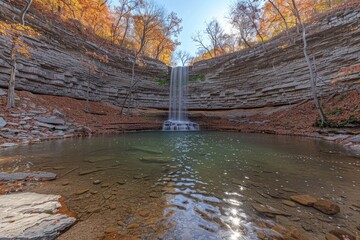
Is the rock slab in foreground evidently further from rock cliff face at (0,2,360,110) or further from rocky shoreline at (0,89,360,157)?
rock cliff face at (0,2,360,110)

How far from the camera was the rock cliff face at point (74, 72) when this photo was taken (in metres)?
11.0

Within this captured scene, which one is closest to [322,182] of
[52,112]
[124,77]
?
[52,112]

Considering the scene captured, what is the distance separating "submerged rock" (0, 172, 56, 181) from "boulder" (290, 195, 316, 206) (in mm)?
4224

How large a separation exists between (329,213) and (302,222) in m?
0.49

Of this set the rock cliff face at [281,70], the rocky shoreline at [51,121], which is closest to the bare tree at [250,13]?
the rock cliff face at [281,70]

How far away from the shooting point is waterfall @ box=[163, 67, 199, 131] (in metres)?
17.1

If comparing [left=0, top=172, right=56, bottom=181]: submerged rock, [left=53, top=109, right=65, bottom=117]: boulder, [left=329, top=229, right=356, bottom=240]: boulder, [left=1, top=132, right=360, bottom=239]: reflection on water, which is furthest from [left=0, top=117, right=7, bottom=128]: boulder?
[left=329, top=229, right=356, bottom=240]: boulder

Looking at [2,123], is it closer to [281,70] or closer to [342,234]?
[342,234]

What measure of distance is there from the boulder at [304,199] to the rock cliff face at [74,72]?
1466 cm

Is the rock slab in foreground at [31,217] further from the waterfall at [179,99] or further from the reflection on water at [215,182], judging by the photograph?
the waterfall at [179,99]

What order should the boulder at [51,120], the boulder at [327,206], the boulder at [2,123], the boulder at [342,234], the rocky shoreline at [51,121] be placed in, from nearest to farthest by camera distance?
the boulder at [342,234] < the boulder at [327,206] < the boulder at [2,123] < the rocky shoreline at [51,121] < the boulder at [51,120]

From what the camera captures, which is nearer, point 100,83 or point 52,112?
point 52,112

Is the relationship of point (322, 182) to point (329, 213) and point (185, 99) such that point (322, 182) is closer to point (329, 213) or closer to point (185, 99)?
point (329, 213)

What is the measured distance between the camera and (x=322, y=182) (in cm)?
293
